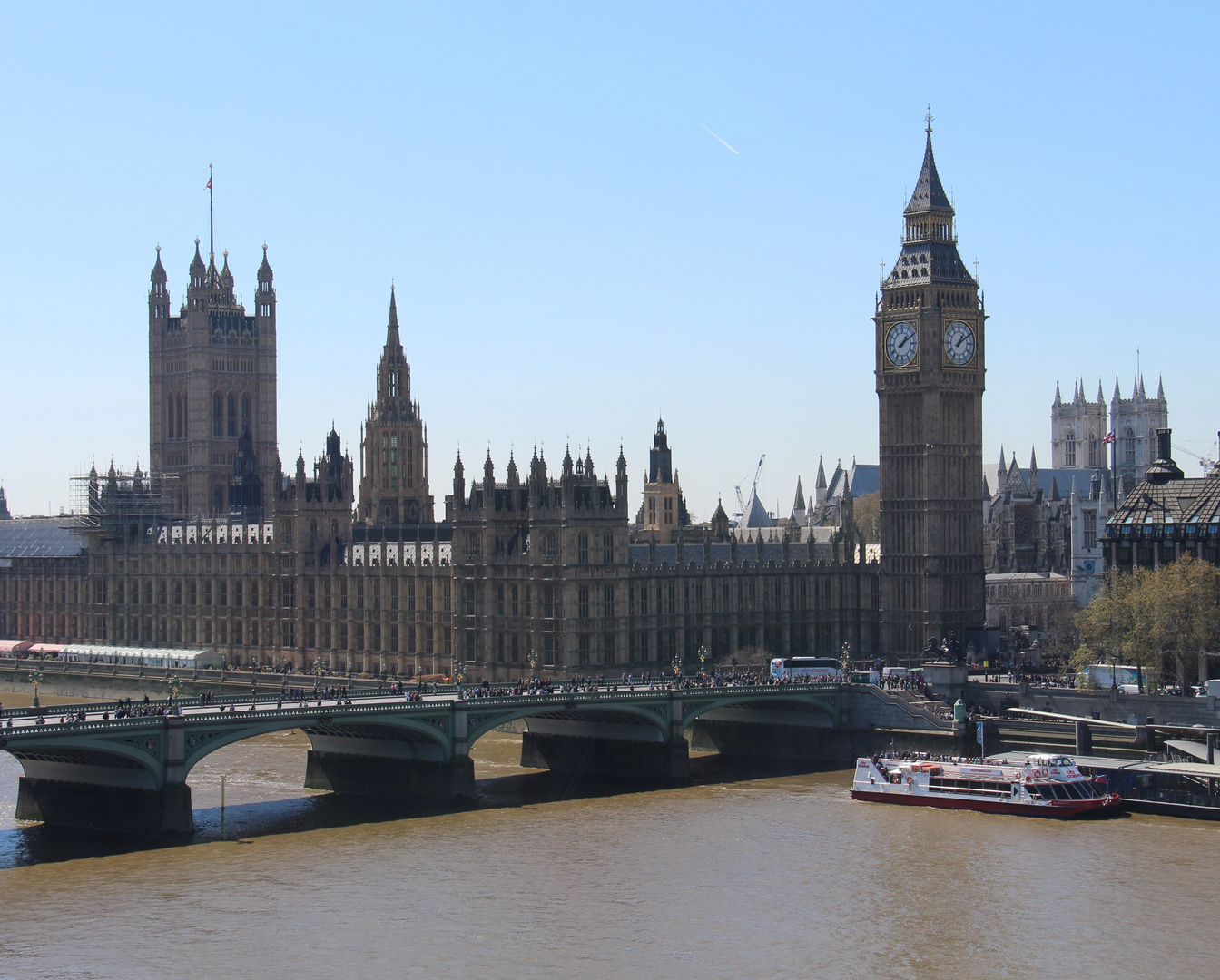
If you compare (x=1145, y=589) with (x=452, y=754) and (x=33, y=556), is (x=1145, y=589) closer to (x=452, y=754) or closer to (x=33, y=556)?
(x=452, y=754)

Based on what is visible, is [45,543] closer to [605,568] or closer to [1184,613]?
[605,568]

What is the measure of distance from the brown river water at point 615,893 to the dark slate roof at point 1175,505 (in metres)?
36.6

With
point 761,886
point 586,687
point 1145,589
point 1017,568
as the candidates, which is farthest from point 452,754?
point 1017,568

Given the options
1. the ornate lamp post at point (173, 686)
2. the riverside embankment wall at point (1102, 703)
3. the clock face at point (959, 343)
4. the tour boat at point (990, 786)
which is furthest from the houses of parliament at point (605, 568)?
the tour boat at point (990, 786)

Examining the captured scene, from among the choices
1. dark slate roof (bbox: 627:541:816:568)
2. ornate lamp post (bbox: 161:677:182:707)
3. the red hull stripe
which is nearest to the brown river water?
the red hull stripe

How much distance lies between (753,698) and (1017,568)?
85140mm

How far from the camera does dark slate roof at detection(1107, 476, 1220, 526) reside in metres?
119

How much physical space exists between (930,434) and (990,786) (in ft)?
158

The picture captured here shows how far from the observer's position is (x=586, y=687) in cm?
10544

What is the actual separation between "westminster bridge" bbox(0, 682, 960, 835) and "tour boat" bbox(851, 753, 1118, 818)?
11.1 meters

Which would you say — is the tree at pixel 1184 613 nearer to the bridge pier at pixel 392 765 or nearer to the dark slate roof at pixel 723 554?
the dark slate roof at pixel 723 554

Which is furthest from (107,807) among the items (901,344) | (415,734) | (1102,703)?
(901,344)

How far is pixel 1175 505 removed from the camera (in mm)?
120750

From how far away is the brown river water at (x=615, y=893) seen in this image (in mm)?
62188
